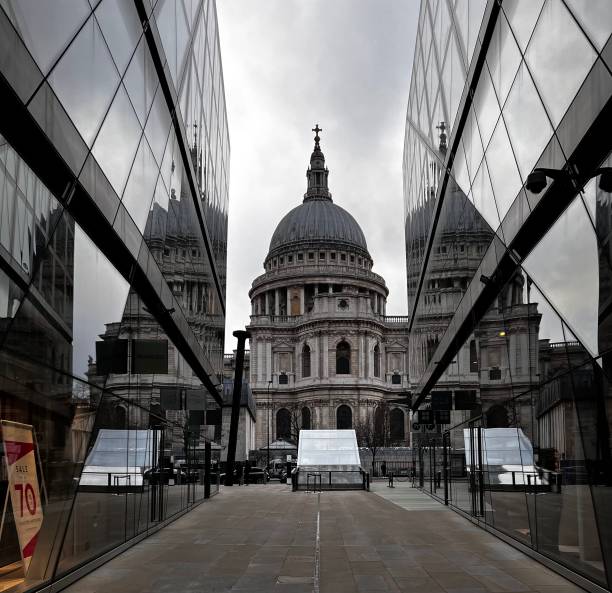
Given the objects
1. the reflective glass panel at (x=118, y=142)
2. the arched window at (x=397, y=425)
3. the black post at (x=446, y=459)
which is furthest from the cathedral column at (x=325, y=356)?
the reflective glass panel at (x=118, y=142)

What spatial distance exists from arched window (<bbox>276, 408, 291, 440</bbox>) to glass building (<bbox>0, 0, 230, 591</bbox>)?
321ft

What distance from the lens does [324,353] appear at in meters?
115

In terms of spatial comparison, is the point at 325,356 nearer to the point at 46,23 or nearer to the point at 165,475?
the point at 165,475

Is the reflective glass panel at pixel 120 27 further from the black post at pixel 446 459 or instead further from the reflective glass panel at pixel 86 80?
the black post at pixel 446 459

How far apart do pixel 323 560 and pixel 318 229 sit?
130m

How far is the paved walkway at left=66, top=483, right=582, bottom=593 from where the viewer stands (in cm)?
1058

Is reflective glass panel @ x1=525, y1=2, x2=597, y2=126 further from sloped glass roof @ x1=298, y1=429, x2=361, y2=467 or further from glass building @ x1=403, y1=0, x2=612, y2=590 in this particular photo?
sloped glass roof @ x1=298, y1=429, x2=361, y2=467

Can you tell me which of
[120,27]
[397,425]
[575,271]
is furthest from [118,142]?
[397,425]

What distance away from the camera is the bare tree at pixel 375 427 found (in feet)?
335

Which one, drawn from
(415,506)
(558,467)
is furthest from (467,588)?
(415,506)

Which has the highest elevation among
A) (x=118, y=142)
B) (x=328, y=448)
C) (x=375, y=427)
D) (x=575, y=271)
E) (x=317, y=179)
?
(x=317, y=179)

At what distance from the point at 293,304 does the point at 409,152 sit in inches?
3863

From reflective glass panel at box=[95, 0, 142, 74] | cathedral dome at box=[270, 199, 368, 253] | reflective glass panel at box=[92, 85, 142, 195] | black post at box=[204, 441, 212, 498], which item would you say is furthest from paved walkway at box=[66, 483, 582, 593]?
cathedral dome at box=[270, 199, 368, 253]

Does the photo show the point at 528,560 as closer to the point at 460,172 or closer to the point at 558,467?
the point at 558,467
